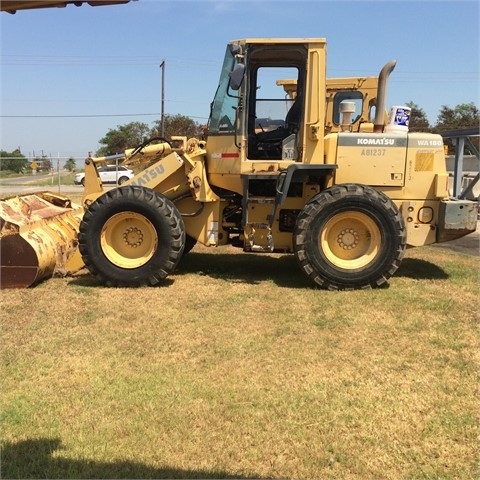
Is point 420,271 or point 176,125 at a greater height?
point 176,125

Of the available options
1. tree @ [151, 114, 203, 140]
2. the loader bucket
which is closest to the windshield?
the loader bucket

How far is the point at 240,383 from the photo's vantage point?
12.0 ft

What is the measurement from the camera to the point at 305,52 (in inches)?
246

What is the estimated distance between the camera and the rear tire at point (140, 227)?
625 centimetres

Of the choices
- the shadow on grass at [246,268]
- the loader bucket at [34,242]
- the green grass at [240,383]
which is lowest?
the green grass at [240,383]

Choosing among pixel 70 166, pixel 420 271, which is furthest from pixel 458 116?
pixel 420 271

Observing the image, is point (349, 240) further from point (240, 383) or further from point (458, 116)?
Answer: point (458, 116)

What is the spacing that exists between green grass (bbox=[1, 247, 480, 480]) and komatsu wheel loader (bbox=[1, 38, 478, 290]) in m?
0.45

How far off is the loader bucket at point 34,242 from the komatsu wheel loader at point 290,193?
0.49m

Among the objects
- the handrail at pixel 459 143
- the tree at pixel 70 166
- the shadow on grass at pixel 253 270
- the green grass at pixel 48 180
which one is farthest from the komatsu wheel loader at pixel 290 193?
the green grass at pixel 48 180

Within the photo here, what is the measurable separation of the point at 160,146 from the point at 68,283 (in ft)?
7.19

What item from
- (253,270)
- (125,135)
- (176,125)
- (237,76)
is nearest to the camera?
(237,76)

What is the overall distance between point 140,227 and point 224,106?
1790mm

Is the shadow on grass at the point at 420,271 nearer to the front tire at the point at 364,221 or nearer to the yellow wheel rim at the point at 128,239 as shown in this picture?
the front tire at the point at 364,221
